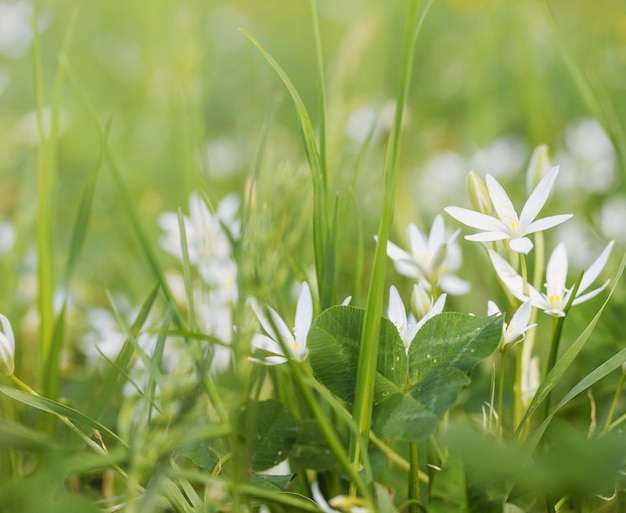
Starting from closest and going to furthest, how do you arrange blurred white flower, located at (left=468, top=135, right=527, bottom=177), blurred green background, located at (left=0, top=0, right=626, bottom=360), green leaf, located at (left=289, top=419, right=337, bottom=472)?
green leaf, located at (left=289, top=419, right=337, bottom=472) < blurred green background, located at (left=0, top=0, right=626, bottom=360) < blurred white flower, located at (left=468, top=135, right=527, bottom=177)

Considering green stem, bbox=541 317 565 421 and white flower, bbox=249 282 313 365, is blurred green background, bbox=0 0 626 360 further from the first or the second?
green stem, bbox=541 317 565 421

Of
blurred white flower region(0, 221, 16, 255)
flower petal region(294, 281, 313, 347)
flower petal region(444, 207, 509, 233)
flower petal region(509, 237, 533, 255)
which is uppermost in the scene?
flower petal region(444, 207, 509, 233)

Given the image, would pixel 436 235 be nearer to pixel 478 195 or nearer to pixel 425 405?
pixel 478 195

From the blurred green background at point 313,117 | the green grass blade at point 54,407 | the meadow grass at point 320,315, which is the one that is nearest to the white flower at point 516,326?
the meadow grass at point 320,315

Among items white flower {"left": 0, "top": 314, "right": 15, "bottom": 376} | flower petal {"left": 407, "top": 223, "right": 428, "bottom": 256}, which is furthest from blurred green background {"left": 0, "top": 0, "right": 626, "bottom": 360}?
white flower {"left": 0, "top": 314, "right": 15, "bottom": 376}

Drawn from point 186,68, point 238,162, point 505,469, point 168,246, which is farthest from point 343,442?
→ point 238,162

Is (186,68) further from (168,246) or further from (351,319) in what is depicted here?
(351,319)

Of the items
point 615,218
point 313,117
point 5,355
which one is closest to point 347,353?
point 5,355
